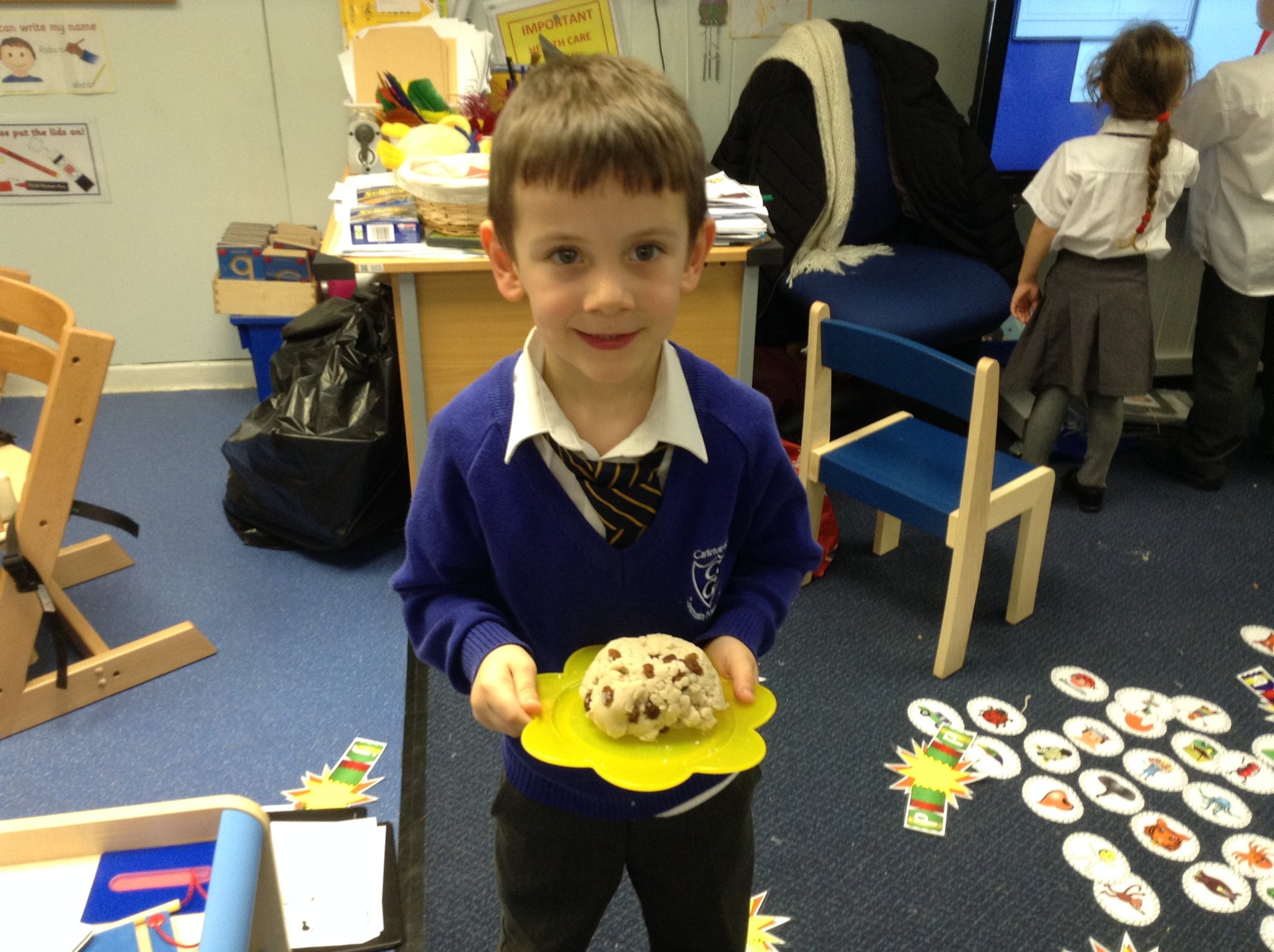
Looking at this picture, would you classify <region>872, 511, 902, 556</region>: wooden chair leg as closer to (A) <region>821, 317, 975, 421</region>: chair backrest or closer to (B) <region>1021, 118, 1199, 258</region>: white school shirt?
(A) <region>821, 317, 975, 421</region>: chair backrest

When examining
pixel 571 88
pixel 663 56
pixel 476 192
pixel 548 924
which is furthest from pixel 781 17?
pixel 548 924

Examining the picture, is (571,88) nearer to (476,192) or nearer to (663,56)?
(476,192)

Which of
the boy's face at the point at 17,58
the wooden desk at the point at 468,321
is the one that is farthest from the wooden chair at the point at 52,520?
the boy's face at the point at 17,58

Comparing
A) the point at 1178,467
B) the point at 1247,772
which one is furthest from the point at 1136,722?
the point at 1178,467

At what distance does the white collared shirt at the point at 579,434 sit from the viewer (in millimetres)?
850

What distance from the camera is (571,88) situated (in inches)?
30.2

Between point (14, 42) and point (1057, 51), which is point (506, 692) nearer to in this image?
point (1057, 51)

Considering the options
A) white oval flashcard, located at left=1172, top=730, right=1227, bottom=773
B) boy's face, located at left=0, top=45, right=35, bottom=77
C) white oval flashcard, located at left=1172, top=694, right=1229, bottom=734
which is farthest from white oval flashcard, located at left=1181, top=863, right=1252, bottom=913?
boy's face, located at left=0, top=45, right=35, bottom=77

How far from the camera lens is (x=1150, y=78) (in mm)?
2174

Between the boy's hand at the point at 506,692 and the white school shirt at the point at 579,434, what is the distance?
13 centimetres

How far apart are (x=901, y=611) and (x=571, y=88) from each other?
1.64 metres

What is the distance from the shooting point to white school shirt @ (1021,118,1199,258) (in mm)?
2252

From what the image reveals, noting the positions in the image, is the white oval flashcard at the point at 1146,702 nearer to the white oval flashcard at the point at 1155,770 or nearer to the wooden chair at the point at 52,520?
the white oval flashcard at the point at 1155,770

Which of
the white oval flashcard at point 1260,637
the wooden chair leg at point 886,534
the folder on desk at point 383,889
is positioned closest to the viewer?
the folder on desk at point 383,889
